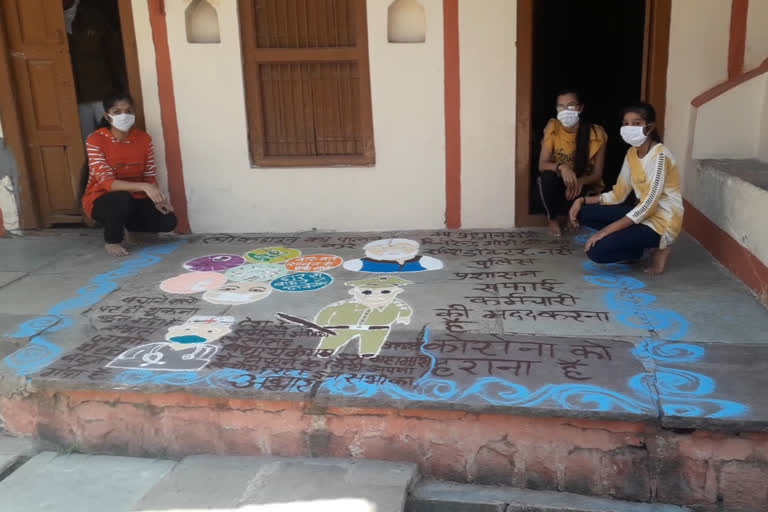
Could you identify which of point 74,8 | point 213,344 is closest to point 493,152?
point 213,344

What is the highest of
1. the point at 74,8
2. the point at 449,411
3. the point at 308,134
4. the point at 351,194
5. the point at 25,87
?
the point at 74,8

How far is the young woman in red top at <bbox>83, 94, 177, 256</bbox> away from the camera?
197 inches

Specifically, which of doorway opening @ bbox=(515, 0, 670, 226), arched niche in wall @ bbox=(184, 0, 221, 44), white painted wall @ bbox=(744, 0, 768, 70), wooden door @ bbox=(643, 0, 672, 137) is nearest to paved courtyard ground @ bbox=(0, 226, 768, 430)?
wooden door @ bbox=(643, 0, 672, 137)

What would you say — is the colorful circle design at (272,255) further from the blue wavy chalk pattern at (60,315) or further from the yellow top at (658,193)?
the yellow top at (658,193)

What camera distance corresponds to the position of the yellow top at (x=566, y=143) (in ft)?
16.4

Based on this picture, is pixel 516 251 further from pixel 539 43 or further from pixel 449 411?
pixel 539 43

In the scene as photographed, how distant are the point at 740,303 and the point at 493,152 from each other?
2.27 meters

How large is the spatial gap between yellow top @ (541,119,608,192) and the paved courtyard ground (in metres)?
0.60

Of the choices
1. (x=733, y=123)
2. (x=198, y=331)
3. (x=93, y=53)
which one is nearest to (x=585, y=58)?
(x=733, y=123)

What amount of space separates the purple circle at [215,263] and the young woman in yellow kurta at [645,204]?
2.50m

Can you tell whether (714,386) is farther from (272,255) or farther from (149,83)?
(149,83)

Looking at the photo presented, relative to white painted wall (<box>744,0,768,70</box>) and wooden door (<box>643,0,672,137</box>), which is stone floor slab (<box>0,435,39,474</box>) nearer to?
wooden door (<box>643,0,672,137</box>)

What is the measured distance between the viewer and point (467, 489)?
2.76 metres

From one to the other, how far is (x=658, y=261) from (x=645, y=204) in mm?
445
